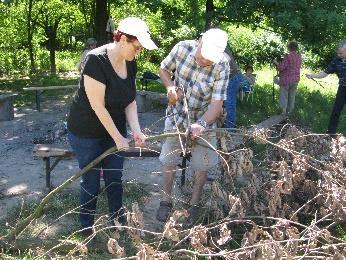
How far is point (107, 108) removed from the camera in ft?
11.7

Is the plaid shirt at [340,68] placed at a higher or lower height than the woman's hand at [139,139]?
higher

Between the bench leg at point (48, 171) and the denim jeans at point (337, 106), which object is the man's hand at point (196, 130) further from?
the denim jeans at point (337, 106)

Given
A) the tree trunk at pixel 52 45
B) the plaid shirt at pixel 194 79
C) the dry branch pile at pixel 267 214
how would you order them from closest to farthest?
1. the dry branch pile at pixel 267 214
2. the plaid shirt at pixel 194 79
3. the tree trunk at pixel 52 45

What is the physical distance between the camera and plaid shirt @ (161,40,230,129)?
3857 millimetres

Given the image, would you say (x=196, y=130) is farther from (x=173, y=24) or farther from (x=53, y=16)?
(x=53, y=16)

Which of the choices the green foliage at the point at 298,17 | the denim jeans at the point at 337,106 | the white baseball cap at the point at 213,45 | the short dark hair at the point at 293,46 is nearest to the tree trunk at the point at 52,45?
the green foliage at the point at 298,17

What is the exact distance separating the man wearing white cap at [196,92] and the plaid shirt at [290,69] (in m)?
5.70

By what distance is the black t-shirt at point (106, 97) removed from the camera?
3.32 meters

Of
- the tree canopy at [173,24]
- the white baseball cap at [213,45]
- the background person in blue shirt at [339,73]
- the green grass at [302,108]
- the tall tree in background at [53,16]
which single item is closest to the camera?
the white baseball cap at [213,45]

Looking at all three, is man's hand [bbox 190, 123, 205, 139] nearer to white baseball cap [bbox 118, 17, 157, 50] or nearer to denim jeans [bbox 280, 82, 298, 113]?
white baseball cap [bbox 118, 17, 157, 50]

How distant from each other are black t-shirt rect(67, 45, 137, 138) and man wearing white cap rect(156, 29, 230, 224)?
366 millimetres

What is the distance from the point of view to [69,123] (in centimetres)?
366

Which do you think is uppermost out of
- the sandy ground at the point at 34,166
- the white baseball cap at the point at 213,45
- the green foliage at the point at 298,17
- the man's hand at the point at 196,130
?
the green foliage at the point at 298,17

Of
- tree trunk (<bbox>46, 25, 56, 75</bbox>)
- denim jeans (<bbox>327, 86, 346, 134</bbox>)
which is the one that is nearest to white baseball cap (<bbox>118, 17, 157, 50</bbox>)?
denim jeans (<bbox>327, 86, 346, 134</bbox>)
